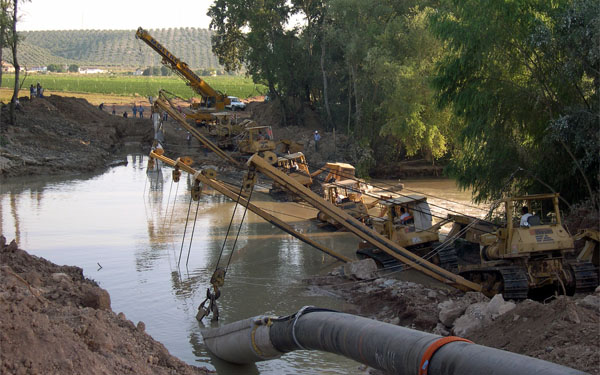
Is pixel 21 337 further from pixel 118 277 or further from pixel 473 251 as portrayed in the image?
pixel 473 251

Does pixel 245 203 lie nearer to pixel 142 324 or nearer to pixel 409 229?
pixel 409 229

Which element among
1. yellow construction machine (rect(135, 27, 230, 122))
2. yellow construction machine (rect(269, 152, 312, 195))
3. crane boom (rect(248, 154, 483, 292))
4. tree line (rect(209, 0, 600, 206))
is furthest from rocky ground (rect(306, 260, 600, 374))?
yellow construction machine (rect(135, 27, 230, 122))

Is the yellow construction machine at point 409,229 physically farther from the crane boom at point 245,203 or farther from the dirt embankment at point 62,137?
the dirt embankment at point 62,137

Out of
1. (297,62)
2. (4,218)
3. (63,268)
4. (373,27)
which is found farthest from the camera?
(297,62)

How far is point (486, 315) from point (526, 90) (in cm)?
948

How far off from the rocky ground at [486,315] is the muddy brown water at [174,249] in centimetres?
98

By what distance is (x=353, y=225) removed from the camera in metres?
16.0

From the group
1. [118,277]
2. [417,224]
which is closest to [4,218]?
[118,277]

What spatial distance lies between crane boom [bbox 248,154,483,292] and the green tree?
12.2 feet

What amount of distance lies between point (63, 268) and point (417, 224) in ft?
31.3

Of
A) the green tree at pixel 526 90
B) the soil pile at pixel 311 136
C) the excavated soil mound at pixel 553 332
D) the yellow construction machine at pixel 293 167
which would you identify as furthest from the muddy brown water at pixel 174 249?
the green tree at pixel 526 90

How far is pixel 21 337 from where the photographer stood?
7773mm

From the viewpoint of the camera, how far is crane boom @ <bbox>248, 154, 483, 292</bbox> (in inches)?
610

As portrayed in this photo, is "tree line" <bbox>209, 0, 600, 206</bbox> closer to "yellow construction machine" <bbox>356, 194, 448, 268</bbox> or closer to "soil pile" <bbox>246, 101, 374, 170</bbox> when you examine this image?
"soil pile" <bbox>246, 101, 374, 170</bbox>
